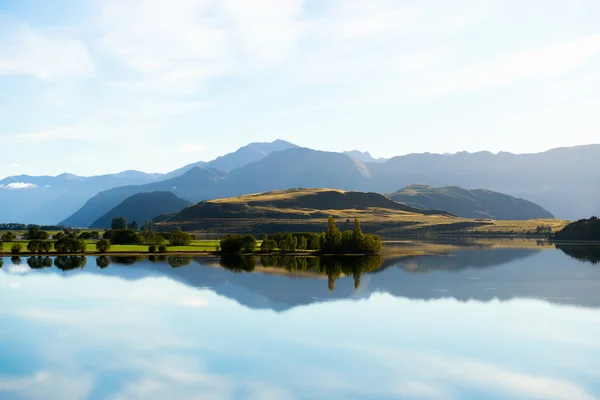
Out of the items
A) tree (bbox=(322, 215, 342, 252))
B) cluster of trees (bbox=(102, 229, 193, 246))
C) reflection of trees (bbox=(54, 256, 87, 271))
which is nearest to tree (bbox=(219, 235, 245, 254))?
tree (bbox=(322, 215, 342, 252))

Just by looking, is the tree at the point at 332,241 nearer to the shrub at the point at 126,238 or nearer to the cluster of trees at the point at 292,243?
the cluster of trees at the point at 292,243

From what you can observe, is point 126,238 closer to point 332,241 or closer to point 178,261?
point 178,261

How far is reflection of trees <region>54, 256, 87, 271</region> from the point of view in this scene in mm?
107312

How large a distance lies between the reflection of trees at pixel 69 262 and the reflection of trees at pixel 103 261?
2.56 m

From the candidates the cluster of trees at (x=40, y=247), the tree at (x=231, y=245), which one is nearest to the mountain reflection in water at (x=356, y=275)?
the tree at (x=231, y=245)

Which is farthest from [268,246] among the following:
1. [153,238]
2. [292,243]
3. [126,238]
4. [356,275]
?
[356,275]

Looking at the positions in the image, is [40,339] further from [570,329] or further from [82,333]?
[570,329]

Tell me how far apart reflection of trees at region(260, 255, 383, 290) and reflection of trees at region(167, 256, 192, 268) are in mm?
14778

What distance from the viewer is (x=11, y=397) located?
1380 inches

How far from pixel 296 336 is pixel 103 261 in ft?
251

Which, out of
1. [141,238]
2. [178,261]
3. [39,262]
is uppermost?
[141,238]

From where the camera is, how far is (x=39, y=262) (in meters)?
114

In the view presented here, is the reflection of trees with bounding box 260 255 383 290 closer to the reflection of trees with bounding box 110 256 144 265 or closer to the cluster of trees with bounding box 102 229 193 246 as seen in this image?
the reflection of trees with bounding box 110 256 144 265

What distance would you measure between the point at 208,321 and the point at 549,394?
3259cm
